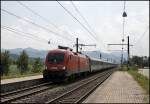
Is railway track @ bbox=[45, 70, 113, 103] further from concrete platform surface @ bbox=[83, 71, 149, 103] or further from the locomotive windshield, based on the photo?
the locomotive windshield

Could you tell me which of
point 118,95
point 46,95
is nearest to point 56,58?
point 46,95

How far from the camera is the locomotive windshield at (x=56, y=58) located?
3018cm

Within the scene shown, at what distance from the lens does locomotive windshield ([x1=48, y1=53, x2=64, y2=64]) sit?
30.2 m

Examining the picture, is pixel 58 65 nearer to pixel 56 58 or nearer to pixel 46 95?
pixel 56 58

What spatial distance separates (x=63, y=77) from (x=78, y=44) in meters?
29.0

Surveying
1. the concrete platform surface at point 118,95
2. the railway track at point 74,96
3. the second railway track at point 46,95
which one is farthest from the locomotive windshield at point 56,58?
the second railway track at point 46,95

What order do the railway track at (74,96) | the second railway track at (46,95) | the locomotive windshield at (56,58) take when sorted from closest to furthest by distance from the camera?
the second railway track at (46,95), the railway track at (74,96), the locomotive windshield at (56,58)

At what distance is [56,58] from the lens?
99.8 feet

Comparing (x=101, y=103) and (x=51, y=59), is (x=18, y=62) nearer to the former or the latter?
(x=51, y=59)

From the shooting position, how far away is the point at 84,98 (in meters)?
18.5

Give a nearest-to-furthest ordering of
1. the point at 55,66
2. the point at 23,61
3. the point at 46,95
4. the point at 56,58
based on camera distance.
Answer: the point at 46,95 < the point at 55,66 < the point at 56,58 < the point at 23,61

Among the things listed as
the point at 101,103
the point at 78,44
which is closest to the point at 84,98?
the point at 101,103

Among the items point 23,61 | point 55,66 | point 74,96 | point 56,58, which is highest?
point 23,61

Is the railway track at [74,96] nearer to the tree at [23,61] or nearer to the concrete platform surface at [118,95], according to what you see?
the concrete platform surface at [118,95]
